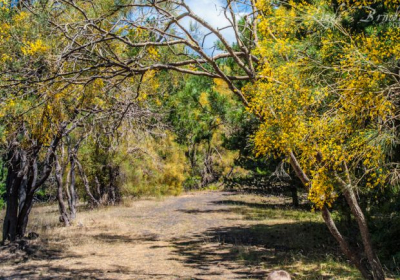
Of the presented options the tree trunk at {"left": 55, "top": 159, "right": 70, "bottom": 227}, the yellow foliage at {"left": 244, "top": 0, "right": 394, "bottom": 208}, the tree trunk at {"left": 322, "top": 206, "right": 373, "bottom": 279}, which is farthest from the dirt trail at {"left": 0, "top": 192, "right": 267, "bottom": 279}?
the yellow foliage at {"left": 244, "top": 0, "right": 394, "bottom": 208}

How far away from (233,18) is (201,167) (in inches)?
1104

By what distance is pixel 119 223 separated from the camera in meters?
14.5

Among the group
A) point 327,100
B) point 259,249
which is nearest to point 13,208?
point 259,249

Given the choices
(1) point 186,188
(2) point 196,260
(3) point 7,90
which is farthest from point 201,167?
(3) point 7,90

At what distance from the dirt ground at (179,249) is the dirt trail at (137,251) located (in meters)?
0.02

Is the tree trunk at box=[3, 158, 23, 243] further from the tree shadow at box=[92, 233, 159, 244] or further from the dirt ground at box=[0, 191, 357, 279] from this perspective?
the tree shadow at box=[92, 233, 159, 244]

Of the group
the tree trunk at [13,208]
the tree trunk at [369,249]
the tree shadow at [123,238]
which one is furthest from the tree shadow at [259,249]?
the tree trunk at [13,208]

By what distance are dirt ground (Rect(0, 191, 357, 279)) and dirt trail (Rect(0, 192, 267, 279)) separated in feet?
0.06

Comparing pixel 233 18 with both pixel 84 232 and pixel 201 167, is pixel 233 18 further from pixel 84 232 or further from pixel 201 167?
pixel 201 167

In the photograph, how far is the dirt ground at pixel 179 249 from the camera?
25.1 feet

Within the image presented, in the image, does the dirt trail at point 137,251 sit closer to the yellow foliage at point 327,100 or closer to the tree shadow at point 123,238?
the tree shadow at point 123,238

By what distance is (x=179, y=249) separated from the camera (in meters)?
10.2

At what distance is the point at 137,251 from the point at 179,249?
1043 millimetres

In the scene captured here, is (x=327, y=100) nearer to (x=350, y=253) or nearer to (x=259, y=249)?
(x=350, y=253)
